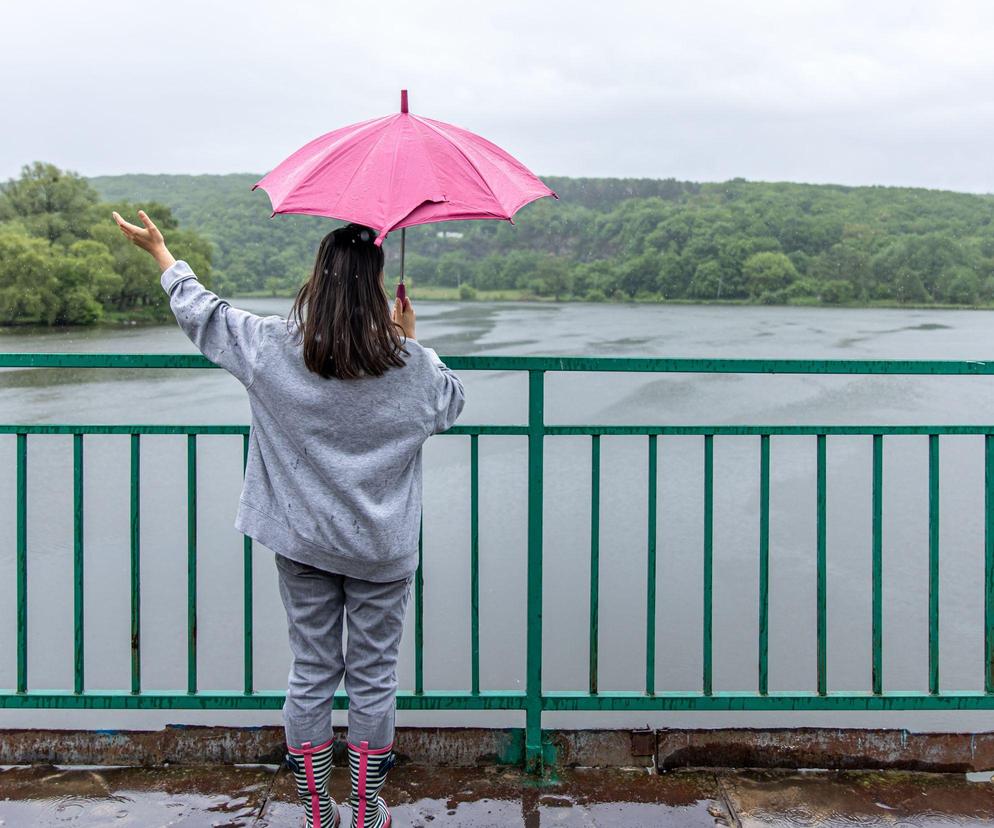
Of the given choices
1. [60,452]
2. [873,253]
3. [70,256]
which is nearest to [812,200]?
[873,253]

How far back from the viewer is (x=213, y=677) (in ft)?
23.2

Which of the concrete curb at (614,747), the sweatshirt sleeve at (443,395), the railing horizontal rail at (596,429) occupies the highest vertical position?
the sweatshirt sleeve at (443,395)

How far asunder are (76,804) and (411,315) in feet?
5.87

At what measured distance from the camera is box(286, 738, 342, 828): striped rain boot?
8.27ft

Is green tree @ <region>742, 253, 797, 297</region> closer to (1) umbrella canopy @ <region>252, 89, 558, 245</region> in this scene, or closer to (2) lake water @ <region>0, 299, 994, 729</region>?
(2) lake water @ <region>0, 299, 994, 729</region>

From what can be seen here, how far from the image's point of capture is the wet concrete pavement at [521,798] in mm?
2875

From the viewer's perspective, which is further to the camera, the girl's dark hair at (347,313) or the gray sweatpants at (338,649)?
the gray sweatpants at (338,649)

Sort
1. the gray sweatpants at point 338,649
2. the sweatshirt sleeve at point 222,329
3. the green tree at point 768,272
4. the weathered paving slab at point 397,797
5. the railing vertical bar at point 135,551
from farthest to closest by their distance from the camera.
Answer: the green tree at point 768,272 → the railing vertical bar at point 135,551 → the weathered paving slab at point 397,797 → the gray sweatpants at point 338,649 → the sweatshirt sleeve at point 222,329

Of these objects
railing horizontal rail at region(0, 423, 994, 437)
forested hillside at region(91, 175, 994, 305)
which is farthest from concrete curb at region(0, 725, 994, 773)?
forested hillside at region(91, 175, 994, 305)

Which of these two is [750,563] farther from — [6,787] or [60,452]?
[60,452]

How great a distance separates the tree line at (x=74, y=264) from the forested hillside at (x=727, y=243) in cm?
316

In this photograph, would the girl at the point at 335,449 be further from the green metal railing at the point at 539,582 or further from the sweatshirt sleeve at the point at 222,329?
the green metal railing at the point at 539,582

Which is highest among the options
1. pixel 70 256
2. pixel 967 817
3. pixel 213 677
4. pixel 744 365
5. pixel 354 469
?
pixel 70 256

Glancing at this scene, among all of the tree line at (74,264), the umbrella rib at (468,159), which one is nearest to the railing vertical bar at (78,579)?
the umbrella rib at (468,159)
